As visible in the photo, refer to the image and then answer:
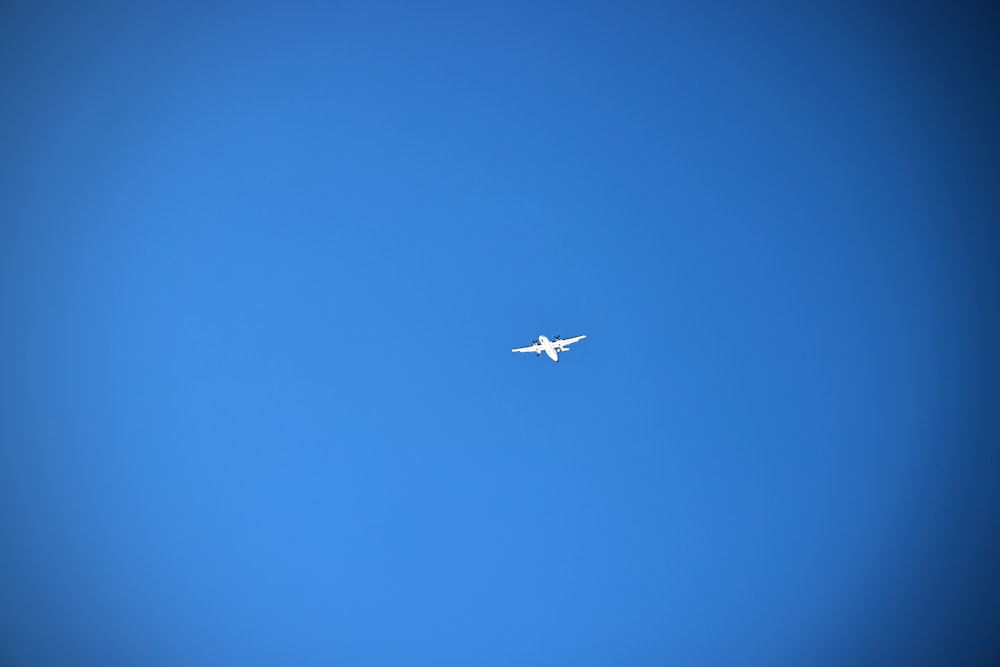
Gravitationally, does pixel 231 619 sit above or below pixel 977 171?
below

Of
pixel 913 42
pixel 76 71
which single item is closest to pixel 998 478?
pixel 913 42

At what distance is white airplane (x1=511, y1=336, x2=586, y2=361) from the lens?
18791mm

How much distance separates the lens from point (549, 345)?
18.8m

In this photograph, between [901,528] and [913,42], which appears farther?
[901,528]

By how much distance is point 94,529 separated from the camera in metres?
19.4

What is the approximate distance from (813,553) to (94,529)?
22.4 meters

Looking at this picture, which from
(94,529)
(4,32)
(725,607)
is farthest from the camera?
(725,607)

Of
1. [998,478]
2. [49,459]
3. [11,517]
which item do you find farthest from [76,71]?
[998,478]

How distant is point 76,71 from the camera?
18.8 metres

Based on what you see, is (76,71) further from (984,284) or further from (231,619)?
(984,284)

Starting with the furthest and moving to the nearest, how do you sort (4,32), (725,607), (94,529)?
1. (725,607)
2. (94,529)
3. (4,32)

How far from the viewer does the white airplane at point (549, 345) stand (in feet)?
61.6

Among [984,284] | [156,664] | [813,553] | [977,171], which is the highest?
[977,171]

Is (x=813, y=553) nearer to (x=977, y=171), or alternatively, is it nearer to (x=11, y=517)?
(x=977, y=171)
